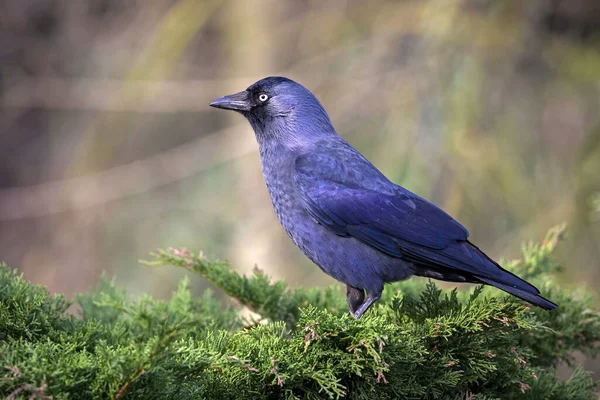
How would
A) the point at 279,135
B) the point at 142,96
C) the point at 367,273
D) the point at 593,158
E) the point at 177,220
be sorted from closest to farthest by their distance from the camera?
the point at 367,273 < the point at 279,135 < the point at 593,158 < the point at 142,96 < the point at 177,220

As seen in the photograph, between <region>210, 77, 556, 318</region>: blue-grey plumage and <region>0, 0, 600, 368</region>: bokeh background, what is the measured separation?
7.20 feet

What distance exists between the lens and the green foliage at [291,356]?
199 cm

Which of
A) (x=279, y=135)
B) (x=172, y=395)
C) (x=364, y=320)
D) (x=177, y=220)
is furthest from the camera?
(x=177, y=220)

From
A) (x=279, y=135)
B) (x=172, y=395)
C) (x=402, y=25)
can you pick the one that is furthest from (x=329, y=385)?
(x=402, y=25)

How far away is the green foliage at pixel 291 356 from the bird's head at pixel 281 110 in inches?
43.9

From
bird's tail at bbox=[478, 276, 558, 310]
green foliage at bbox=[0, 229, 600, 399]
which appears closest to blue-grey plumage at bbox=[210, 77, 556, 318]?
bird's tail at bbox=[478, 276, 558, 310]

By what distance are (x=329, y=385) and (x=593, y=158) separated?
12.6 ft

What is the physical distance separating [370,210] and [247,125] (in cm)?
368

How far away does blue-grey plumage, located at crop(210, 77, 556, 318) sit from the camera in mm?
3076

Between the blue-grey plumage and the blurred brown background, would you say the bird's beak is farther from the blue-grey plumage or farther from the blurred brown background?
the blurred brown background

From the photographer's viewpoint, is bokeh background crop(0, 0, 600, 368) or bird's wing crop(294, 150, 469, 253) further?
bokeh background crop(0, 0, 600, 368)

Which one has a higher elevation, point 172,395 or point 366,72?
point 366,72

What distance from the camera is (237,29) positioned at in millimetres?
6992

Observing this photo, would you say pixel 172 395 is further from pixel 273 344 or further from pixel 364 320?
pixel 364 320
